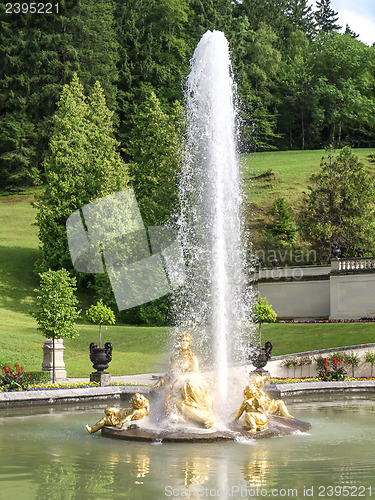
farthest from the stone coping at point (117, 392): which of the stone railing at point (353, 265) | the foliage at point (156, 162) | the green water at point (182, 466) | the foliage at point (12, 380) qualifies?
the foliage at point (156, 162)

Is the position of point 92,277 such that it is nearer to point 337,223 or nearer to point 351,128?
point 337,223

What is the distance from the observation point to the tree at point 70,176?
2266 inches

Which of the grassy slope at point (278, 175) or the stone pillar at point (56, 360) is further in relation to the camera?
the grassy slope at point (278, 175)

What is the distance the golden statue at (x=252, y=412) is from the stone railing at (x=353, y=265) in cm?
3486

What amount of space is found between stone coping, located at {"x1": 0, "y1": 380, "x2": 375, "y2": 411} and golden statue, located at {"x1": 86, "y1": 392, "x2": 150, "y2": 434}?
13.1 ft

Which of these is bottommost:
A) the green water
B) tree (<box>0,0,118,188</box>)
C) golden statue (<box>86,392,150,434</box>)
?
the green water

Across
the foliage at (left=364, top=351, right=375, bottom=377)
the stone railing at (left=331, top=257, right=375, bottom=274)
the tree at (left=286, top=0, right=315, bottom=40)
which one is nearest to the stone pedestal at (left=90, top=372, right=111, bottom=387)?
the foliage at (left=364, top=351, right=375, bottom=377)

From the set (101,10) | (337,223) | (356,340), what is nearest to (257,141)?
(101,10)

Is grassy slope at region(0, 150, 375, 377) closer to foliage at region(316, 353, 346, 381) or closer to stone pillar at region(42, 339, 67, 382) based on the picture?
stone pillar at region(42, 339, 67, 382)

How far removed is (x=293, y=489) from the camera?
10992mm

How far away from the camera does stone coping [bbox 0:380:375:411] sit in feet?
69.4

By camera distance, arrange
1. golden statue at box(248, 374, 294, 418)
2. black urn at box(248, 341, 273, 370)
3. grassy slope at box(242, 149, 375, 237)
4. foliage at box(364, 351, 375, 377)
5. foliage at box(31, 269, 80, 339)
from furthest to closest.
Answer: grassy slope at box(242, 149, 375, 237) < foliage at box(364, 351, 375, 377) < foliage at box(31, 269, 80, 339) < black urn at box(248, 341, 273, 370) < golden statue at box(248, 374, 294, 418)

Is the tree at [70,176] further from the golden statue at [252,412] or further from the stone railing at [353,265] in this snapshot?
the golden statue at [252,412]

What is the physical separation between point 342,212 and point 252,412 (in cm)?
4640
